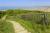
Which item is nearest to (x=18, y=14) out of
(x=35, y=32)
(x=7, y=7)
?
(x=7, y=7)

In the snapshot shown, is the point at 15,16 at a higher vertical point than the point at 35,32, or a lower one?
higher

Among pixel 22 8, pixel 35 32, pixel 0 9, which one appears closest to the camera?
pixel 35 32

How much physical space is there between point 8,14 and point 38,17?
1.47m

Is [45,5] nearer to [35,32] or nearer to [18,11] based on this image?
[18,11]

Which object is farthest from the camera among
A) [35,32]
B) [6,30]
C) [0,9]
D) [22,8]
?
[22,8]

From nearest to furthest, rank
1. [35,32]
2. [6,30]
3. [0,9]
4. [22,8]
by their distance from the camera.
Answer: [6,30]
[35,32]
[0,9]
[22,8]

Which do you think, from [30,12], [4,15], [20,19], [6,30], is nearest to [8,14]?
[4,15]

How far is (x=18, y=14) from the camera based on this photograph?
6.81 metres

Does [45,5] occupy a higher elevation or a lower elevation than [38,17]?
higher

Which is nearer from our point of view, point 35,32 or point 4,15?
point 35,32

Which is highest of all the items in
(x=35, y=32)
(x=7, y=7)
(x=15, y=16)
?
(x=7, y=7)

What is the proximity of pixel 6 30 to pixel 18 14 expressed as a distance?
1.78m

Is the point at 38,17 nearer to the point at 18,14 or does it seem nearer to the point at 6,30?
the point at 18,14

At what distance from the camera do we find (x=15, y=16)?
6.74 metres
